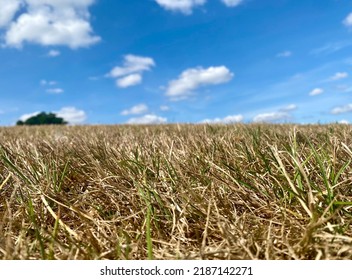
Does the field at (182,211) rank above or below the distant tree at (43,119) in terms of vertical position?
below

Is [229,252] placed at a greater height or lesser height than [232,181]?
lesser

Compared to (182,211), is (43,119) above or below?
above

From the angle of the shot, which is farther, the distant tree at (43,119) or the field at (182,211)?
the distant tree at (43,119)

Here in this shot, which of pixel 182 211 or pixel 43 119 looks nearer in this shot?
pixel 182 211

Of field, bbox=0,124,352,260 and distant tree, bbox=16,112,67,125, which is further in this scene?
distant tree, bbox=16,112,67,125

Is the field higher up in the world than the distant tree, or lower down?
lower down
